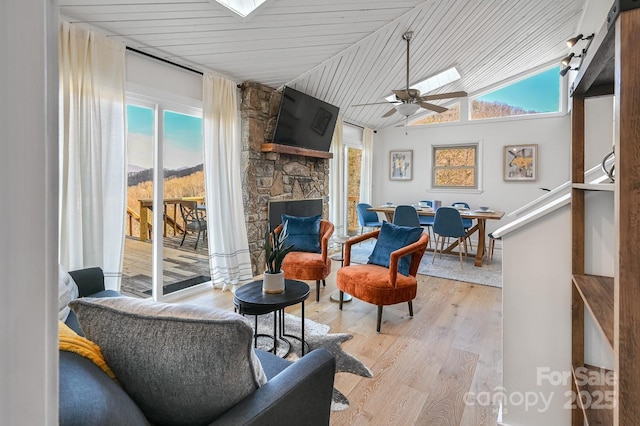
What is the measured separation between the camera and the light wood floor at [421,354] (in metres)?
1.73

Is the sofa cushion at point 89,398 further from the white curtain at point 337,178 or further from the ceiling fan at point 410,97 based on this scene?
the white curtain at point 337,178

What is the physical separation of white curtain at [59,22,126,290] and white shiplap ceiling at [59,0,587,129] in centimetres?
23

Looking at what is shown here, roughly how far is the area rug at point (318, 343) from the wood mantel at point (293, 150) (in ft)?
6.71

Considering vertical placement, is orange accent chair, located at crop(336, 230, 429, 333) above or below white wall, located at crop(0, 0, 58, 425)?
below

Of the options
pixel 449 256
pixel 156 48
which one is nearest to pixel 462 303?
pixel 449 256

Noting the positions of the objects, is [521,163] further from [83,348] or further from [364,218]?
[83,348]

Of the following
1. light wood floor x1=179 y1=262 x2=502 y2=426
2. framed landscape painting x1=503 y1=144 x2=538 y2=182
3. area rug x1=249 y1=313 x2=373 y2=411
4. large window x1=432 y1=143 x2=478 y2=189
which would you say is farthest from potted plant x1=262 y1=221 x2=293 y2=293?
framed landscape painting x1=503 y1=144 x2=538 y2=182

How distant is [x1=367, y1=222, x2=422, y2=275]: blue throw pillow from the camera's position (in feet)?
9.50

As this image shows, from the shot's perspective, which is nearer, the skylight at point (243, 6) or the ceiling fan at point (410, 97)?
the skylight at point (243, 6)

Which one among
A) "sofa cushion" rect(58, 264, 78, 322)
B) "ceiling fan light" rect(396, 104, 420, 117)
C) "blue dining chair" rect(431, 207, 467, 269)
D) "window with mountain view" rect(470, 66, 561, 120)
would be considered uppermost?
"window with mountain view" rect(470, 66, 561, 120)

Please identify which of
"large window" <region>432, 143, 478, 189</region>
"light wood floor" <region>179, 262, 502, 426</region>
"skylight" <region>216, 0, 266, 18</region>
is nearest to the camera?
"light wood floor" <region>179, 262, 502, 426</region>

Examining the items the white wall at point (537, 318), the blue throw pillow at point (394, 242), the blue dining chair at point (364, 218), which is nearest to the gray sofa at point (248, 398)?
the white wall at point (537, 318)

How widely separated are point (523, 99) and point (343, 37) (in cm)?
416

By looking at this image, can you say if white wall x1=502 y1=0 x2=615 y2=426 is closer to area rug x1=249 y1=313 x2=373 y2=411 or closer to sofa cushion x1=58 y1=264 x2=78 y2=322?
area rug x1=249 y1=313 x2=373 y2=411
